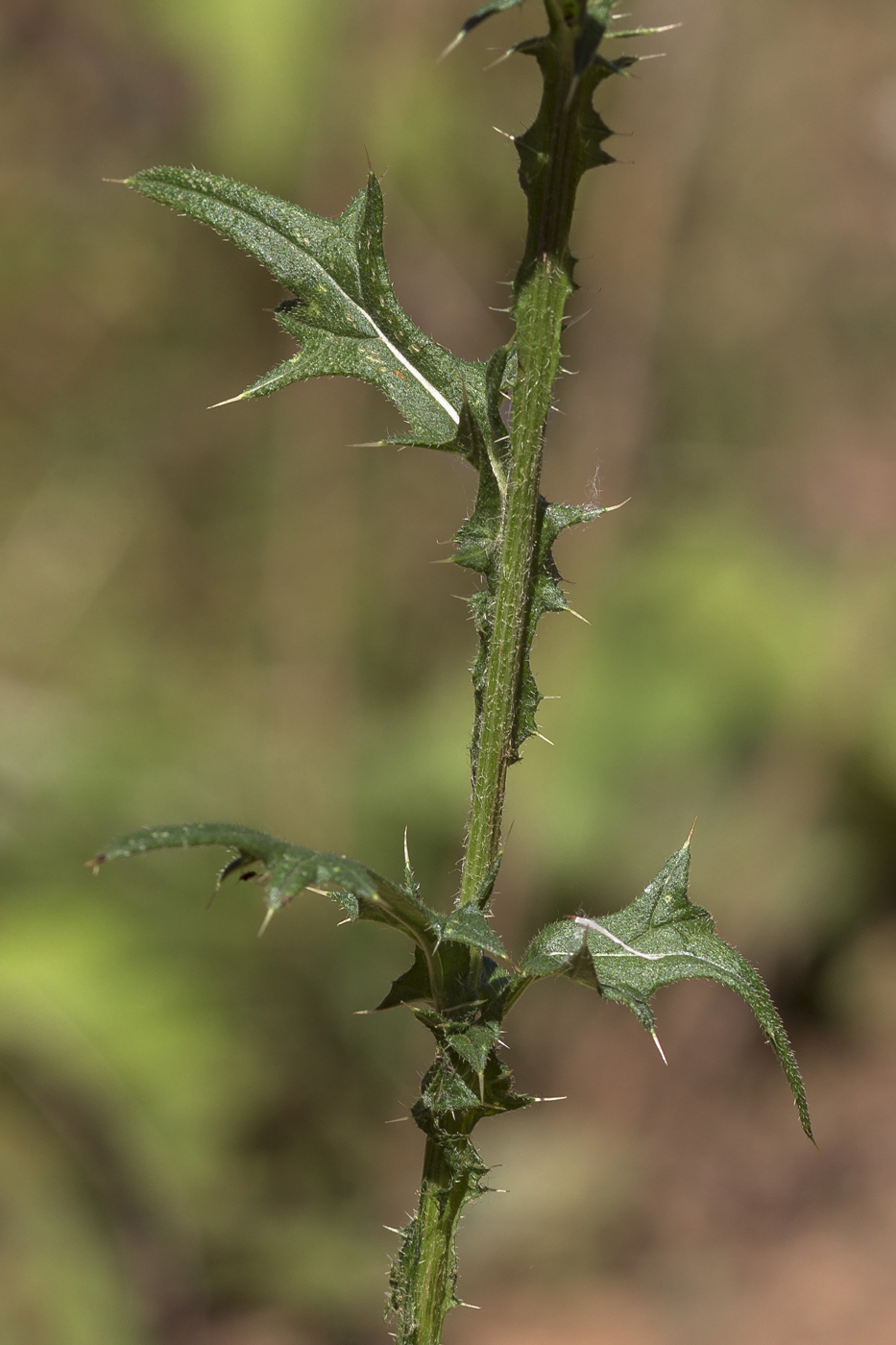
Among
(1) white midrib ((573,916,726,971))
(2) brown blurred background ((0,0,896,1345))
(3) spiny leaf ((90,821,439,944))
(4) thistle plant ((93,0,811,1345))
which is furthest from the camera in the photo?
(2) brown blurred background ((0,0,896,1345))

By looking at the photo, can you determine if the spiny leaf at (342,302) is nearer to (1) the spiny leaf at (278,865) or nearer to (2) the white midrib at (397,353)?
(2) the white midrib at (397,353)

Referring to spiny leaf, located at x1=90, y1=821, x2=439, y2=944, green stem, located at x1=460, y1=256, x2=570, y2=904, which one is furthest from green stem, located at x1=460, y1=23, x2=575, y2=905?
spiny leaf, located at x1=90, y1=821, x2=439, y2=944

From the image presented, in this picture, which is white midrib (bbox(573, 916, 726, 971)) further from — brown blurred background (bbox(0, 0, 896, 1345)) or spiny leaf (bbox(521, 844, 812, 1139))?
brown blurred background (bbox(0, 0, 896, 1345))

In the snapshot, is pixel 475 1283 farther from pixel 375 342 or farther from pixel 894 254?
pixel 894 254

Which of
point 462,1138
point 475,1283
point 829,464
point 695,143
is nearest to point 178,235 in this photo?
point 695,143

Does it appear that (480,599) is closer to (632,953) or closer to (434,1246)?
(632,953)

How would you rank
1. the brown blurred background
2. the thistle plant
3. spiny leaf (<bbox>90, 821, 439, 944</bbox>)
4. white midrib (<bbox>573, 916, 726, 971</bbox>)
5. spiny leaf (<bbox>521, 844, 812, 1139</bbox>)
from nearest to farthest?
spiny leaf (<bbox>90, 821, 439, 944</bbox>)
the thistle plant
spiny leaf (<bbox>521, 844, 812, 1139</bbox>)
white midrib (<bbox>573, 916, 726, 971</bbox>)
the brown blurred background

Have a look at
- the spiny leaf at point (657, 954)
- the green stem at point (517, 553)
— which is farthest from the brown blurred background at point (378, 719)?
the green stem at point (517, 553)
